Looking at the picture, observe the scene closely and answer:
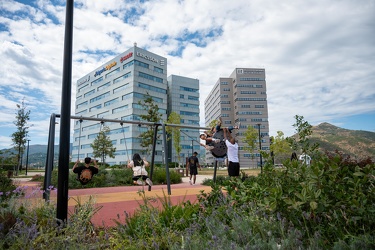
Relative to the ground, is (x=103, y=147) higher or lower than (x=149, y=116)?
lower

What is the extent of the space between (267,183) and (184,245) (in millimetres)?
1608

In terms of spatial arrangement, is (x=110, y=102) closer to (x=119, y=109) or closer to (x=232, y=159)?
(x=119, y=109)

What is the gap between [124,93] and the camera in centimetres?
7138

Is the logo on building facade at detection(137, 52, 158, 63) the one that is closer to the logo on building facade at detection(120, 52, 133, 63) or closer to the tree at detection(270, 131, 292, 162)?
the logo on building facade at detection(120, 52, 133, 63)

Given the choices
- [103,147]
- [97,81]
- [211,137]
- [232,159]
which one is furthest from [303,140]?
[97,81]

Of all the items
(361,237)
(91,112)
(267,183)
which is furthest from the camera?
(91,112)

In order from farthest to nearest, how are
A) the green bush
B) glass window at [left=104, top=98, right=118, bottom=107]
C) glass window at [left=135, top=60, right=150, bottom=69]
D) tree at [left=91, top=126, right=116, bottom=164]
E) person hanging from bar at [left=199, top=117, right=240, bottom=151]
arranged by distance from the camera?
glass window at [left=104, top=98, right=118, bottom=107], glass window at [left=135, top=60, right=150, bottom=69], tree at [left=91, top=126, right=116, bottom=164], person hanging from bar at [left=199, top=117, right=240, bottom=151], the green bush

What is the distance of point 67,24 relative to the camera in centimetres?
418

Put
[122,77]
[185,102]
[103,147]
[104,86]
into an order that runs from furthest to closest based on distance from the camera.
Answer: [185,102] < [104,86] < [122,77] < [103,147]

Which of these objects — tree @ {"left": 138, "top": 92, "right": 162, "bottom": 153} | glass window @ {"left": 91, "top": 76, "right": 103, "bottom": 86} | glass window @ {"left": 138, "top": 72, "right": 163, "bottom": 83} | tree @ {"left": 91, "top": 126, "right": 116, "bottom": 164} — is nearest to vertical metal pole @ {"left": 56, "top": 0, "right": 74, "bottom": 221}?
tree @ {"left": 138, "top": 92, "right": 162, "bottom": 153}

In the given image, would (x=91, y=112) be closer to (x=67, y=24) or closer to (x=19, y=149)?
(x=19, y=149)

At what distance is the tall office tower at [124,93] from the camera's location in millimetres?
68887

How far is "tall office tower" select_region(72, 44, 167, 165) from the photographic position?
6889 centimetres

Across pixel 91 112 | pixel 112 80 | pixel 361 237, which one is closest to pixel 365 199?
pixel 361 237
